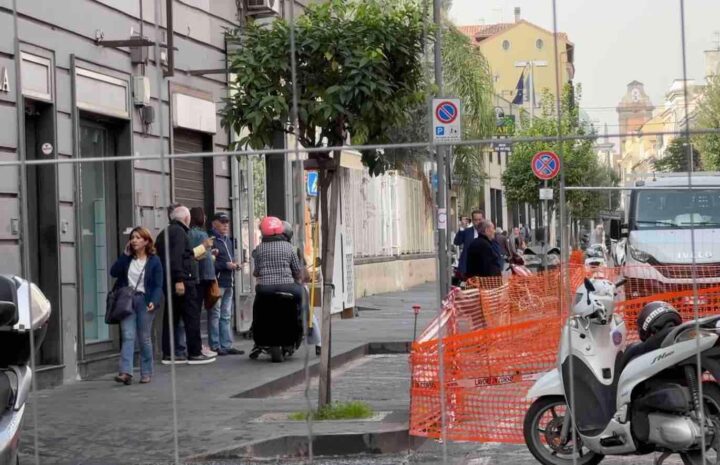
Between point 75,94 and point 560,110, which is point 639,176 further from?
point 75,94

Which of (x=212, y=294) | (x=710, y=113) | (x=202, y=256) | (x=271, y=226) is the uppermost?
(x=710, y=113)

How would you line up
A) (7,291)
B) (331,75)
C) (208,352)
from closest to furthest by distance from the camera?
1. (7,291)
2. (331,75)
3. (208,352)

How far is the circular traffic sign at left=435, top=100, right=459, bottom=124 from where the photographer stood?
8.04m

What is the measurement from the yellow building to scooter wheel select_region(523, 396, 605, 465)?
Result: 177 centimetres

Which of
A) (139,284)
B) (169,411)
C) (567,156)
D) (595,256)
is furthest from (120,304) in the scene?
(567,156)

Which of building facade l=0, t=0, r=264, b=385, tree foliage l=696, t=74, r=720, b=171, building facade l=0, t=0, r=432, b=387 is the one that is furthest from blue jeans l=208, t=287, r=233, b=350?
tree foliage l=696, t=74, r=720, b=171

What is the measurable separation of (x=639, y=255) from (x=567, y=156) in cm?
548

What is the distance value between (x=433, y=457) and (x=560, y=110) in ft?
10.1

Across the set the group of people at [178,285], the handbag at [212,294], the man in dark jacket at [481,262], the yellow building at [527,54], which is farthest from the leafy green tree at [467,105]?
the man in dark jacket at [481,262]

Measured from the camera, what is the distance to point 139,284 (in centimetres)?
1295

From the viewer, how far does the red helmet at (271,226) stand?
13.4m

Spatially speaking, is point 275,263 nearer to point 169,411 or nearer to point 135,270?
point 135,270

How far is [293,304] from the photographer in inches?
585

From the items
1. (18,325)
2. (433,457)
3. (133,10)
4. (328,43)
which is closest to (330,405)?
(433,457)
